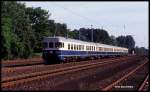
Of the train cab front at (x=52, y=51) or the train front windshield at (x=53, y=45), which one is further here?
the train front windshield at (x=53, y=45)

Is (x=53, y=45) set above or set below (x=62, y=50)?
above

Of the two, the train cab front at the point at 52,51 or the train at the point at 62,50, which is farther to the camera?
the train at the point at 62,50

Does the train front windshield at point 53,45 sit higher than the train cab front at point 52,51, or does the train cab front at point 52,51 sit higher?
the train front windshield at point 53,45

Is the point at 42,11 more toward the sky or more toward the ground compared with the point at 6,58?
more toward the sky

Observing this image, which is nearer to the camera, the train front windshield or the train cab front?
the train cab front

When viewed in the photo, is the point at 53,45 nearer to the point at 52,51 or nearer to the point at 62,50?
the point at 52,51

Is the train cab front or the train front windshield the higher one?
the train front windshield

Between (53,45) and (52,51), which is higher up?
(53,45)

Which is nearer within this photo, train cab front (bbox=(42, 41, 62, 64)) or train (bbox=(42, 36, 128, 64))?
train cab front (bbox=(42, 41, 62, 64))

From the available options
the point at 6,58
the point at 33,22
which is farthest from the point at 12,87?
the point at 33,22

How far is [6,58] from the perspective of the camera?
60.1 m

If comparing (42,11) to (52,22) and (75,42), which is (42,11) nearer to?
(52,22)

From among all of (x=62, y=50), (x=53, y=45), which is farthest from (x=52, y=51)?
(x=62, y=50)

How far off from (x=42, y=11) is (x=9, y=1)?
3653cm
